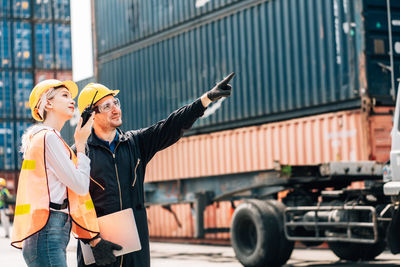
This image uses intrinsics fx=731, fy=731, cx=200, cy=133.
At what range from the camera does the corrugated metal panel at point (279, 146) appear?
12.5 m

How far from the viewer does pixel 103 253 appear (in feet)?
12.2

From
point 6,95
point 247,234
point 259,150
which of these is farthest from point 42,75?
point 247,234

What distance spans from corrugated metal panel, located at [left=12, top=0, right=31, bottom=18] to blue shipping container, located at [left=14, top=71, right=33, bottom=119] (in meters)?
2.82

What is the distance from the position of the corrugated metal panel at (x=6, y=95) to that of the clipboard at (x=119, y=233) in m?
33.0

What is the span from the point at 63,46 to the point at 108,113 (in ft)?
111


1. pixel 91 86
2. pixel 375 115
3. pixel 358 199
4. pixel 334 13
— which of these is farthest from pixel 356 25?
pixel 91 86

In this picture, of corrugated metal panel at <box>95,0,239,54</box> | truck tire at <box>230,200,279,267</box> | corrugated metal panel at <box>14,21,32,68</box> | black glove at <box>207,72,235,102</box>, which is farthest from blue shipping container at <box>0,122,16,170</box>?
black glove at <box>207,72,235,102</box>

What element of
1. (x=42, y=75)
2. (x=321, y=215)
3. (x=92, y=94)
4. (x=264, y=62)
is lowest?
(x=321, y=215)

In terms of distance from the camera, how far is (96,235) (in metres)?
3.67

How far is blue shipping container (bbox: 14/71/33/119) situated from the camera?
3600 cm

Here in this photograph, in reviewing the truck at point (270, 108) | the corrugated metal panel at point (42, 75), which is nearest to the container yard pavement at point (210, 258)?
the truck at point (270, 108)

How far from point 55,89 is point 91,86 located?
0.37 meters

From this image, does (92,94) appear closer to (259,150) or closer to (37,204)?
(37,204)

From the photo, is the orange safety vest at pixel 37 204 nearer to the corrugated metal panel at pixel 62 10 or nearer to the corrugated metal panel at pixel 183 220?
the corrugated metal panel at pixel 183 220
